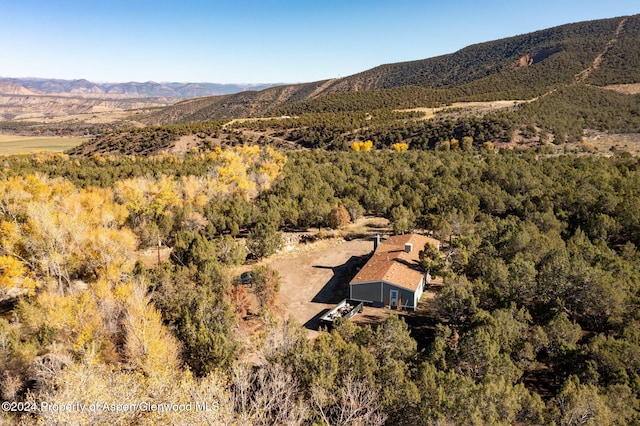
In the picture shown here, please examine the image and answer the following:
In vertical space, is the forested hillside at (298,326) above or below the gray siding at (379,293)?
above

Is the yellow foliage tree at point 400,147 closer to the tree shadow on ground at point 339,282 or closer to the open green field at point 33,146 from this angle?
the tree shadow on ground at point 339,282

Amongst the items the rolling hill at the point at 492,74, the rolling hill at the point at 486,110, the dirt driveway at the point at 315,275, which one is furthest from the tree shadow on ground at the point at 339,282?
the rolling hill at the point at 492,74

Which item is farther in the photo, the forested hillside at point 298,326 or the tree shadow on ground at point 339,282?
the tree shadow on ground at point 339,282

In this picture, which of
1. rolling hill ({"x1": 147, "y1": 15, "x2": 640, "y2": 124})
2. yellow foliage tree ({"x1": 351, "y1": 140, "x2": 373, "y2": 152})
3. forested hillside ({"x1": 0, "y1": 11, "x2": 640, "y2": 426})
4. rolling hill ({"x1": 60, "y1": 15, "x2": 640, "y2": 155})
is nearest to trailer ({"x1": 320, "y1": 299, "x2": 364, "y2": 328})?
forested hillside ({"x1": 0, "y1": 11, "x2": 640, "y2": 426})

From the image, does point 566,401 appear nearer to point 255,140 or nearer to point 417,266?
point 417,266

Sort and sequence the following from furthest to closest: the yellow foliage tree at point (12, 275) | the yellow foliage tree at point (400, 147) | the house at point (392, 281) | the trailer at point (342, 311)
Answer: the yellow foliage tree at point (400, 147) → the house at point (392, 281) → the trailer at point (342, 311) → the yellow foliage tree at point (12, 275)

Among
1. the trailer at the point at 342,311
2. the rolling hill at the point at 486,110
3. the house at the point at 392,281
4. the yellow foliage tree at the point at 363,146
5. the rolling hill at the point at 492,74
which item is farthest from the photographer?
the rolling hill at the point at 492,74

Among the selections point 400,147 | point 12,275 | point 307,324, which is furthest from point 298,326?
point 400,147
